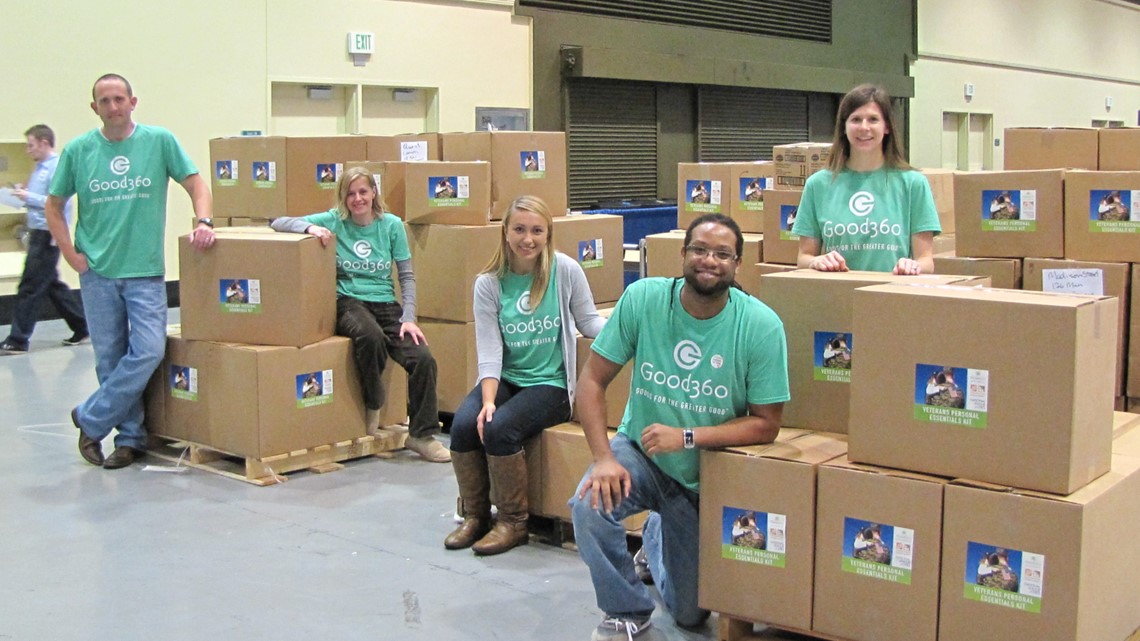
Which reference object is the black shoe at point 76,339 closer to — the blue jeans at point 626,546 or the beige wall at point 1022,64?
the blue jeans at point 626,546

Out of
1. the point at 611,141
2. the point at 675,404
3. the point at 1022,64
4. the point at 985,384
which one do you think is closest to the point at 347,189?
the point at 675,404

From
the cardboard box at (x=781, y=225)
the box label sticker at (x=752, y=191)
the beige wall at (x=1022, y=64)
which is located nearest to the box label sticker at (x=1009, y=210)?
the cardboard box at (x=781, y=225)

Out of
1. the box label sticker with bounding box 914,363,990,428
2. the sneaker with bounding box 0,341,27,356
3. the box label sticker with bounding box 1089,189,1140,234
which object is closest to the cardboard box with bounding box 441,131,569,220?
the box label sticker with bounding box 1089,189,1140,234

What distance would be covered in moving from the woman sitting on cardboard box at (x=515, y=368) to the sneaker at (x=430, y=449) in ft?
3.26

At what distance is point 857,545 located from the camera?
2.78 meters

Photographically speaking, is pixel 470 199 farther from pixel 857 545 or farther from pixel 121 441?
pixel 857 545

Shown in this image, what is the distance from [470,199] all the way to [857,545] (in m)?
3.11

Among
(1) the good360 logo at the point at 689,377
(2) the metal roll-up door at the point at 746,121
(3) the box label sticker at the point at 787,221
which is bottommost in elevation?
(1) the good360 logo at the point at 689,377

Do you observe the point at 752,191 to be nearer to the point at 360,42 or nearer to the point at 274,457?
the point at 274,457

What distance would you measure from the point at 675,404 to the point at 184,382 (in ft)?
8.96

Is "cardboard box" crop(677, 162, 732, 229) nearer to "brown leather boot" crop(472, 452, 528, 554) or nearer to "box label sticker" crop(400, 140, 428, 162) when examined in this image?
"box label sticker" crop(400, 140, 428, 162)

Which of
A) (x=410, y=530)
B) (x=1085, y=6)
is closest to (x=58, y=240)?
(x=410, y=530)

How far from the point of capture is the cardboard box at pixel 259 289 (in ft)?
15.7

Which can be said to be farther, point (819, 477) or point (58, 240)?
point (58, 240)
